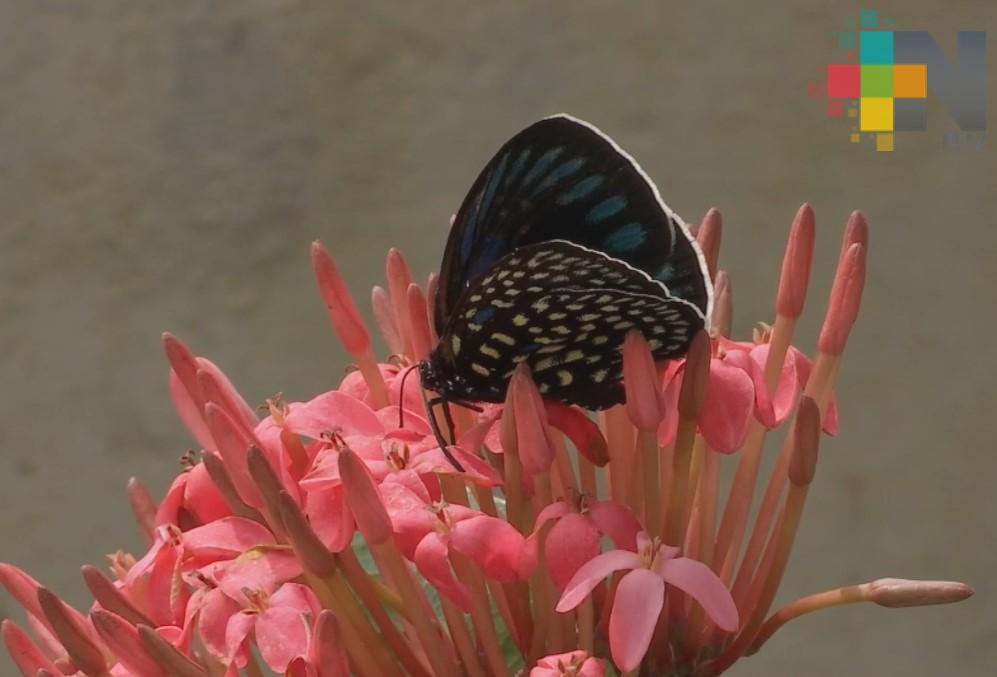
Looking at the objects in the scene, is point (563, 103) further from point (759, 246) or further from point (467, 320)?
point (467, 320)

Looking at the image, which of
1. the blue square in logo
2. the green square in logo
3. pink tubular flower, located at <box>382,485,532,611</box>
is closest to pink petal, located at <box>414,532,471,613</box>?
pink tubular flower, located at <box>382,485,532,611</box>

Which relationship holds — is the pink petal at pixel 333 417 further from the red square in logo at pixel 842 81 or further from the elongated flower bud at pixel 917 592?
the red square in logo at pixel 842 81

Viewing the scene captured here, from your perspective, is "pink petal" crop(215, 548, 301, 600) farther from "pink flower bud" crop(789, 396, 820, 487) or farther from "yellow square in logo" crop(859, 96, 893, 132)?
"yellow square in logo" crop(859, 96, 893, 132)

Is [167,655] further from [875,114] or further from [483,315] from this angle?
[875,114]

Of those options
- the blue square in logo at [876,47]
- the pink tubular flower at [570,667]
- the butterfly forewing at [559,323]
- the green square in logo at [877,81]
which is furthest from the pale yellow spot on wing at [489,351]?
the blue square in logo at [876,47]

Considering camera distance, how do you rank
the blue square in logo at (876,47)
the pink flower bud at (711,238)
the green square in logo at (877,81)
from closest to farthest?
Result: 1. the pink flower bud at (711,238)
2. the green square in logo at (877,81)
3. the blue square in logo at (876,47)

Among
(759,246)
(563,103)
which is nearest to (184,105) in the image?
(563,103)
